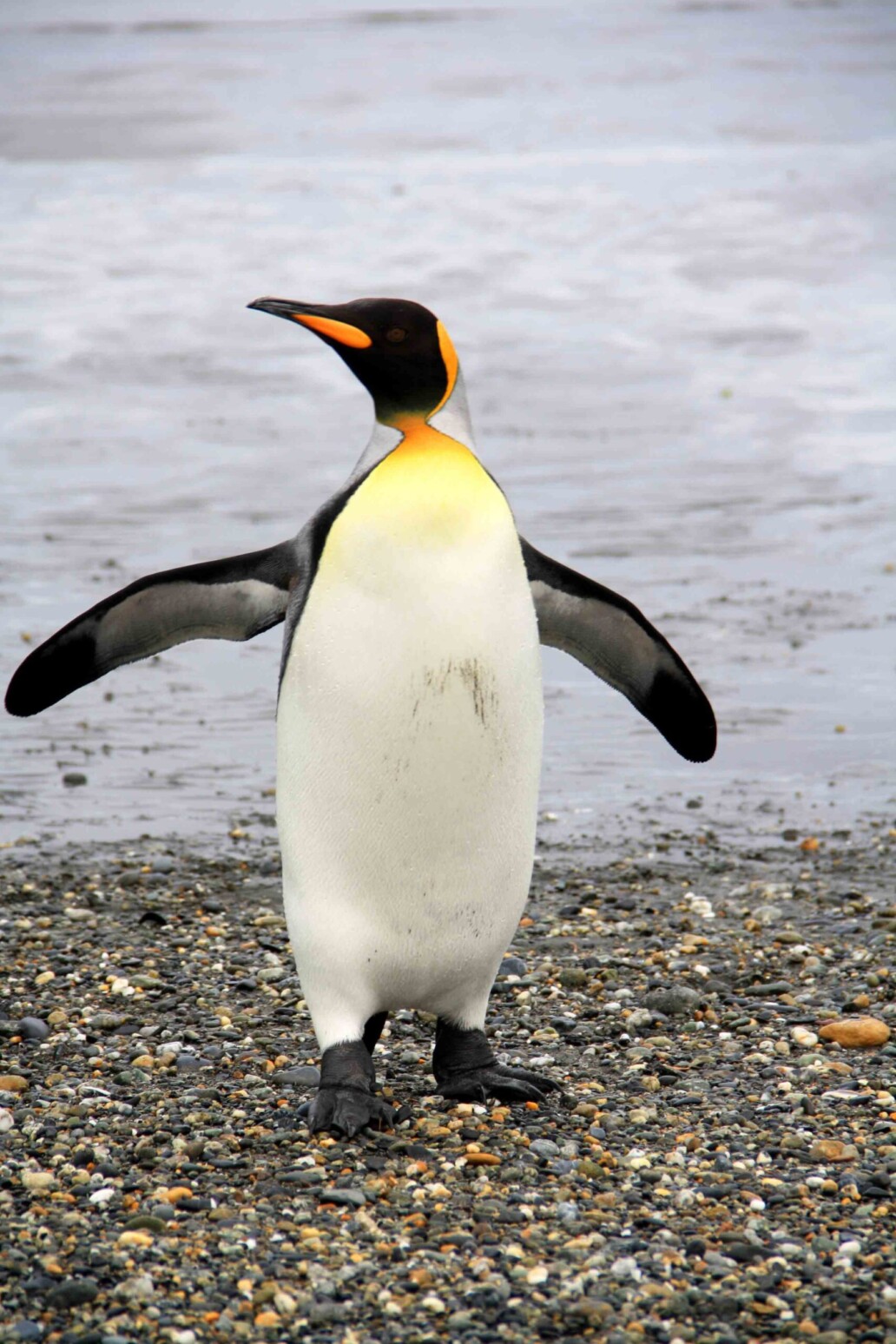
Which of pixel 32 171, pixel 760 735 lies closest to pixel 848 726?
pixel 760 735

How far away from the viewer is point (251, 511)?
35.2 feet

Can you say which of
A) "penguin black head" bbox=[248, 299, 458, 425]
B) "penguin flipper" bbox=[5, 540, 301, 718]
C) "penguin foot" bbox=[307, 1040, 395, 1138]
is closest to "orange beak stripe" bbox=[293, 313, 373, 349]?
"penguin black head" bbox=[248, 299, 458, 425]

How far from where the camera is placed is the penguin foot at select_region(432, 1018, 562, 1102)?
3.54 m

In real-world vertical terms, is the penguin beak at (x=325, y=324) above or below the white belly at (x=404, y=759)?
above

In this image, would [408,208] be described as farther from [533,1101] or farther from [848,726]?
[533,1101]

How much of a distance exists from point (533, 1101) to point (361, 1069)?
369mm

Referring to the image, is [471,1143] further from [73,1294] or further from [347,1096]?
[73,1294]

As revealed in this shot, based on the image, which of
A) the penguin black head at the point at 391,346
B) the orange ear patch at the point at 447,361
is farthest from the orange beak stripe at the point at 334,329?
the orange ear patch at the point at 447,361

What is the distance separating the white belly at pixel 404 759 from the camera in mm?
3332

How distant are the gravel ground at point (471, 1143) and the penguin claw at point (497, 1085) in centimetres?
4

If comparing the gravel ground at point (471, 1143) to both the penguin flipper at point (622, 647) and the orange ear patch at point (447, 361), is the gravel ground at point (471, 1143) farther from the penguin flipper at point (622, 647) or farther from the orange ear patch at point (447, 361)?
the orange ear patch at point (447, 361)

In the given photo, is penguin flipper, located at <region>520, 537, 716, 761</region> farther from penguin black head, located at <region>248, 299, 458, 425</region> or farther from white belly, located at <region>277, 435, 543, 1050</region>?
penguin black head, located at <region>248, 299, 458, 425</region>

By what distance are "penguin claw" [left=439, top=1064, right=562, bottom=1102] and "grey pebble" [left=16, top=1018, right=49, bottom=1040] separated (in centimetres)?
94

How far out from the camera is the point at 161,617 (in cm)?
370
